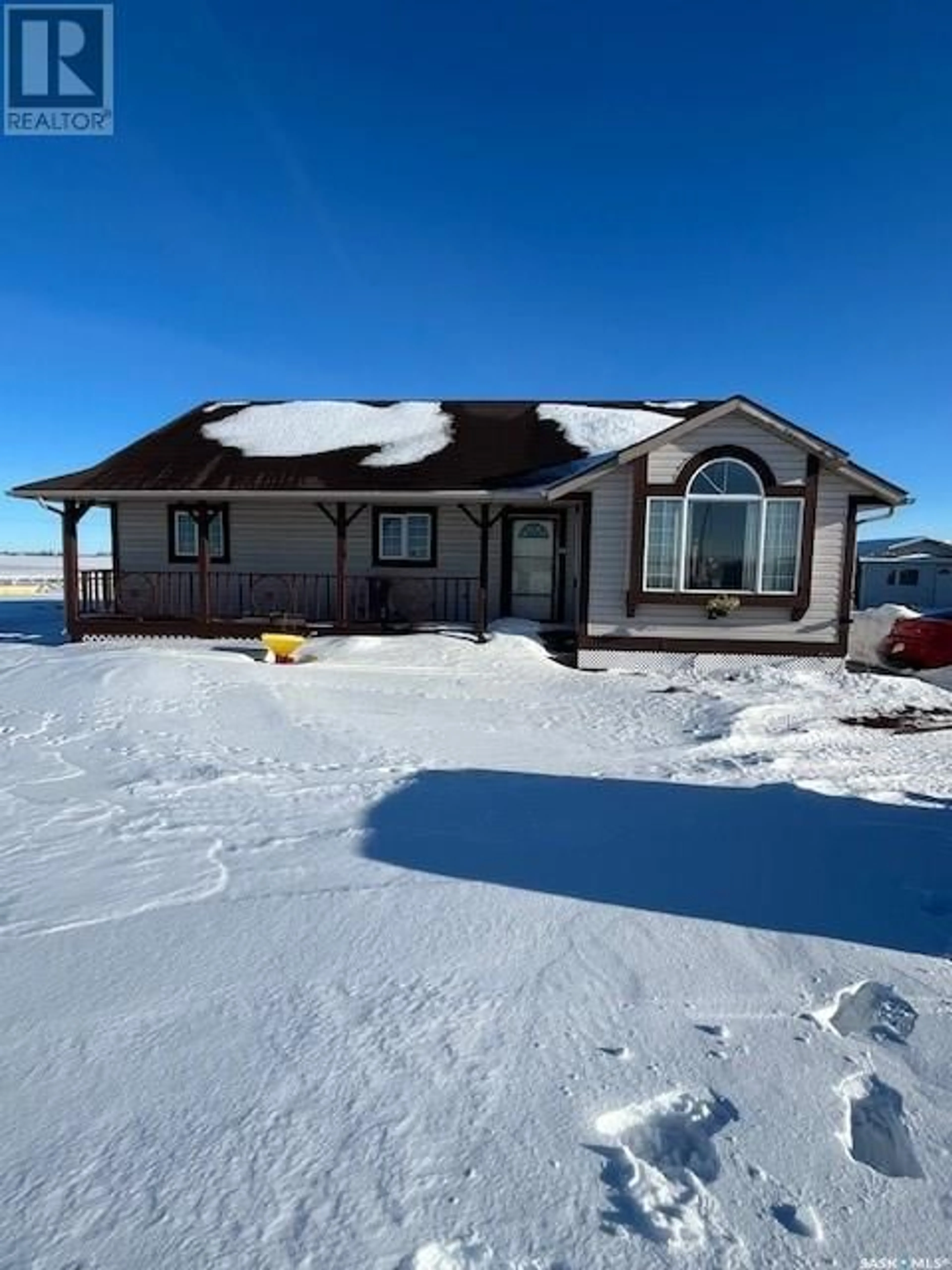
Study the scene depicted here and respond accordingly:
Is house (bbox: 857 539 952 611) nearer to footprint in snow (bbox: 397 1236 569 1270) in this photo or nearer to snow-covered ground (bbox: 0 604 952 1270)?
snow-covered ground (bbox: 0 604 952 1270)

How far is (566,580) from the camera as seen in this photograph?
12.9 metres

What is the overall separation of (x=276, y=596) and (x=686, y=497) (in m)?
7.56

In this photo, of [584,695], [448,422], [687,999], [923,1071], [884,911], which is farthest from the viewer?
[448,422]

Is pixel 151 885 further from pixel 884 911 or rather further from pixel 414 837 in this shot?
pixel 884 911

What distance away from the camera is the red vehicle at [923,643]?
12297 millimetres

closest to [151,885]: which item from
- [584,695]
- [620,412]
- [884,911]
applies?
[884,911]

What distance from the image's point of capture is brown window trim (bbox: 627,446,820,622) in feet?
34.4

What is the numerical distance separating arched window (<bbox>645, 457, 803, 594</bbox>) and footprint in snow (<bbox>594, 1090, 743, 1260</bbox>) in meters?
9.35

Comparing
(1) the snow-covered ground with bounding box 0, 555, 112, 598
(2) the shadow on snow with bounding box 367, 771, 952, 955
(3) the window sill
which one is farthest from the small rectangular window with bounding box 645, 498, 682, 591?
(1) the snow-covered ground with bounding box 0, 555, 112, 598

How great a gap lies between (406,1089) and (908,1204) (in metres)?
1.36

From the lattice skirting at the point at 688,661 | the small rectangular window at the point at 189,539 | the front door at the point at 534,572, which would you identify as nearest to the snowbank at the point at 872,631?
the lattice skirting at the point at 688,661

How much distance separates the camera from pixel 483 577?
1100cm

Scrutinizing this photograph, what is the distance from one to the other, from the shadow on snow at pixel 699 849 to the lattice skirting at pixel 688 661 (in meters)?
5.83

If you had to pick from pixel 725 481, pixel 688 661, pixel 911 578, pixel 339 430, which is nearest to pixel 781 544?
Answer: pixel 725 481
